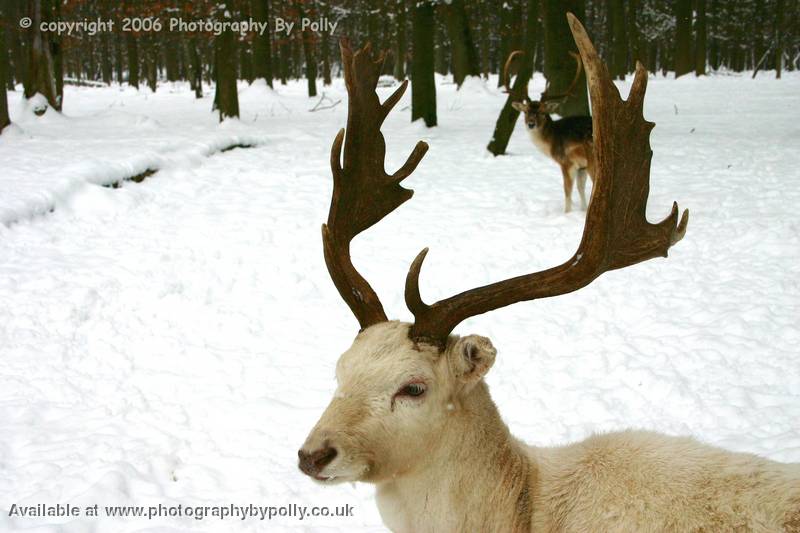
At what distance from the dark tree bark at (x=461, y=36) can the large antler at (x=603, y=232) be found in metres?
18.2

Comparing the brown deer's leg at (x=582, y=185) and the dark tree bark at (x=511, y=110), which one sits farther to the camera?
the dark tree bark at (x=511, y=110)

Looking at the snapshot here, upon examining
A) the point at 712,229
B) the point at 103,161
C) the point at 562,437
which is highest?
the point at 103,161

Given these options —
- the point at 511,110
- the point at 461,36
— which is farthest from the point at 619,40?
the point at 511,110

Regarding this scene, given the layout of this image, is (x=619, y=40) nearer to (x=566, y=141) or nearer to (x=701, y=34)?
(x=701, y=34)

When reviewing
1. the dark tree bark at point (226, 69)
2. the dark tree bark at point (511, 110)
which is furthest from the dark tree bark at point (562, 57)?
the dark tree bark at point (226, 69)

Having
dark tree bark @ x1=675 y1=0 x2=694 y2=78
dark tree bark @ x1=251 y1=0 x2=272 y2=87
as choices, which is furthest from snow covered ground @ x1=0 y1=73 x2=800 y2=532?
dark tree bark @ x1=675 y1=0 x2=694 y2=78

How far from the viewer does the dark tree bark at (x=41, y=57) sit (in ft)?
55.3

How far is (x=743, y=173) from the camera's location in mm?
12039

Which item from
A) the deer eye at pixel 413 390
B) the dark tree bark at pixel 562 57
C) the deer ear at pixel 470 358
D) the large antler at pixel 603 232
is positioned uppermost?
the dark tree bark at pixel 562 57

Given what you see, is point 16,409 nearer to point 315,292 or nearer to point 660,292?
point 315,292

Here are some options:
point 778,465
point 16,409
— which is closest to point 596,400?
point 778,465

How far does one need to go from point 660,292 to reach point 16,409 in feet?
20.5

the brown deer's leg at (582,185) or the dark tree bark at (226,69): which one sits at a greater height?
the dark tree bark at (226,69)

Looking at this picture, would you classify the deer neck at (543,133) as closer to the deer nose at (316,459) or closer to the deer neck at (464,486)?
the deer neck at (464,486)
